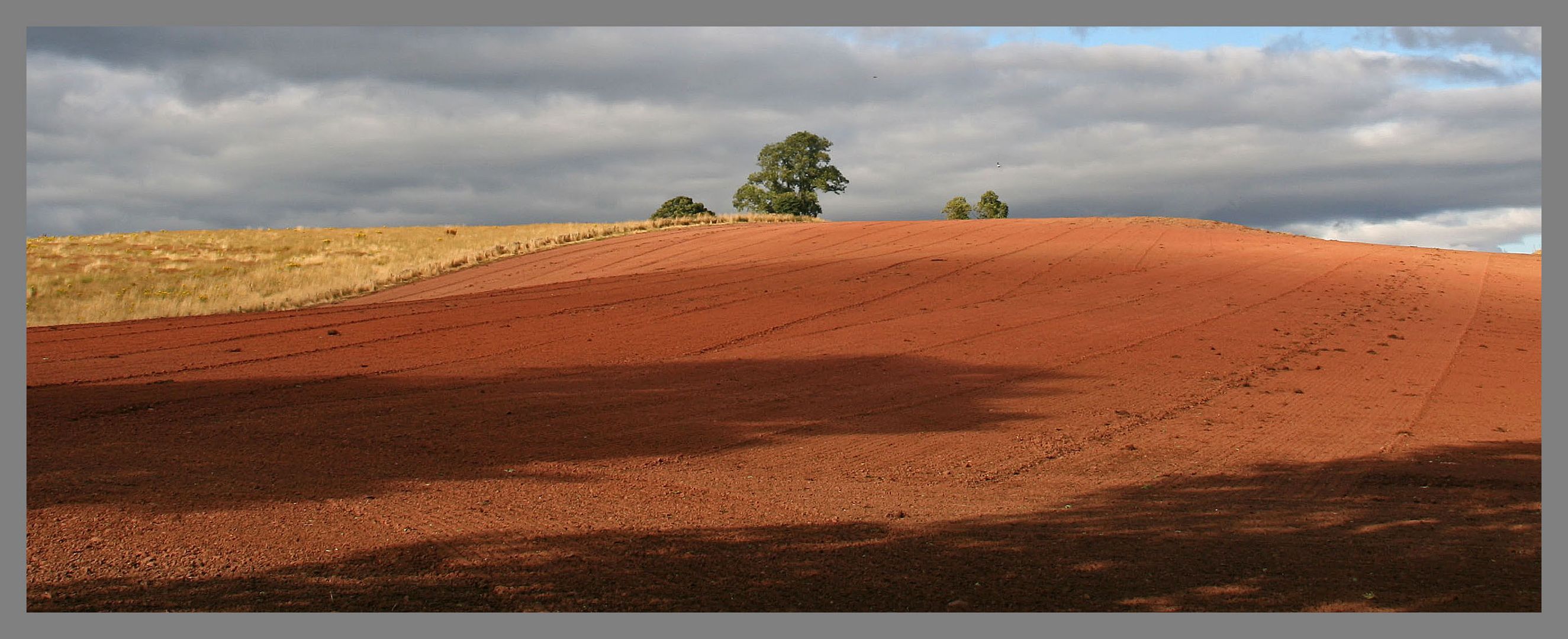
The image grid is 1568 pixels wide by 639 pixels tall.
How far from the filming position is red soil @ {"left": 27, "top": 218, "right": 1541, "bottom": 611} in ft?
20.9

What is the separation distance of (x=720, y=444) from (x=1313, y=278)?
1921 cm

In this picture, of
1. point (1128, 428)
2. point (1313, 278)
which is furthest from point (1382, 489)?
point (1313, 278)

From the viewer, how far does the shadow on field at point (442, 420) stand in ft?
28.0

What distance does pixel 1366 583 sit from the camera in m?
6.36

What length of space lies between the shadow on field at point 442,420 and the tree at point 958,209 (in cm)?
6266

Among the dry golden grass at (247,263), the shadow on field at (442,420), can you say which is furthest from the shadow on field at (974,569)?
the dry golden grass at (247,263)

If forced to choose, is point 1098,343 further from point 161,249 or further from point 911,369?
point 161,249

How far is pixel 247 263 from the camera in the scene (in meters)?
37.1

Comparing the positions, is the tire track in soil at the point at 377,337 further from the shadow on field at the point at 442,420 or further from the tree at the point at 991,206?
the tree at the point at 991,206

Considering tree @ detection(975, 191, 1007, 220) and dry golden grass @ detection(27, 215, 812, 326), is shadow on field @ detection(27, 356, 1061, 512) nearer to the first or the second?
dry golden grass @ detection(27, 215, 812, 326)

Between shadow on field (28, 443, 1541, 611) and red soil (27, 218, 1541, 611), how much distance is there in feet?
0.10

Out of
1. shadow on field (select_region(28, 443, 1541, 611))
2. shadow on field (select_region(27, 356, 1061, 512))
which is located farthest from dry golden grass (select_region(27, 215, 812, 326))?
shadow on field (select_region(28, 443, 1541, 611))

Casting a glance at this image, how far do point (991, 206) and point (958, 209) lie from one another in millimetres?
2877

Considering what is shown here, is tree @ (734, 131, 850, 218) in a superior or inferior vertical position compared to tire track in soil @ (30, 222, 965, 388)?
superior
